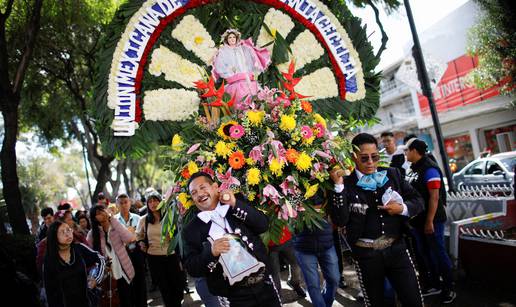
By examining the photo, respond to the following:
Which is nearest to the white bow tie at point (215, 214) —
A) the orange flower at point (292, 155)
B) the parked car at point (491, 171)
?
the orange flower at point (292, 155)

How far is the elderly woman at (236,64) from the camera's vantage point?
349 centimetres

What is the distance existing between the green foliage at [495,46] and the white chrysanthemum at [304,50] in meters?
13.1

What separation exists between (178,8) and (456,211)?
17.1 feet

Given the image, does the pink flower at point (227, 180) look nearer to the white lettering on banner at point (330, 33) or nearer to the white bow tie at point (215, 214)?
the white bow tie at point (215, 214)

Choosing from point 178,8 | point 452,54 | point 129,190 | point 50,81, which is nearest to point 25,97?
point 50,81

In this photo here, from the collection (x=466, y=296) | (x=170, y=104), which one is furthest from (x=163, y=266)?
(x=466, y=296)

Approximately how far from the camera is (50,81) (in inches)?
516

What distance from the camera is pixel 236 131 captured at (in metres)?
3.04

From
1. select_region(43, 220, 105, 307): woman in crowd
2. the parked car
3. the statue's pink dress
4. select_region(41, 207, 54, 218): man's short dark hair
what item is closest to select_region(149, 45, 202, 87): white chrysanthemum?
the statue's pink dress

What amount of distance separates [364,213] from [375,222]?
11 cm

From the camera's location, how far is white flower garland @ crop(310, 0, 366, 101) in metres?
3.80

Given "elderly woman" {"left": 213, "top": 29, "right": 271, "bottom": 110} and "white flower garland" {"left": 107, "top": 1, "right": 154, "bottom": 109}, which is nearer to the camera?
"white flower garland" {"left": 107, "top": 1, "right": 154, "bottom": 109}

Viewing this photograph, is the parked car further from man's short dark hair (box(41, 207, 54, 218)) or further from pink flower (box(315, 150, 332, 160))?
man's short dark hair (box(41, 207, 54, 218))

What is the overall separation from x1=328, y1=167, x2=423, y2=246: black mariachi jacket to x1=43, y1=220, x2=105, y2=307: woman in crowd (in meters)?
2.85
